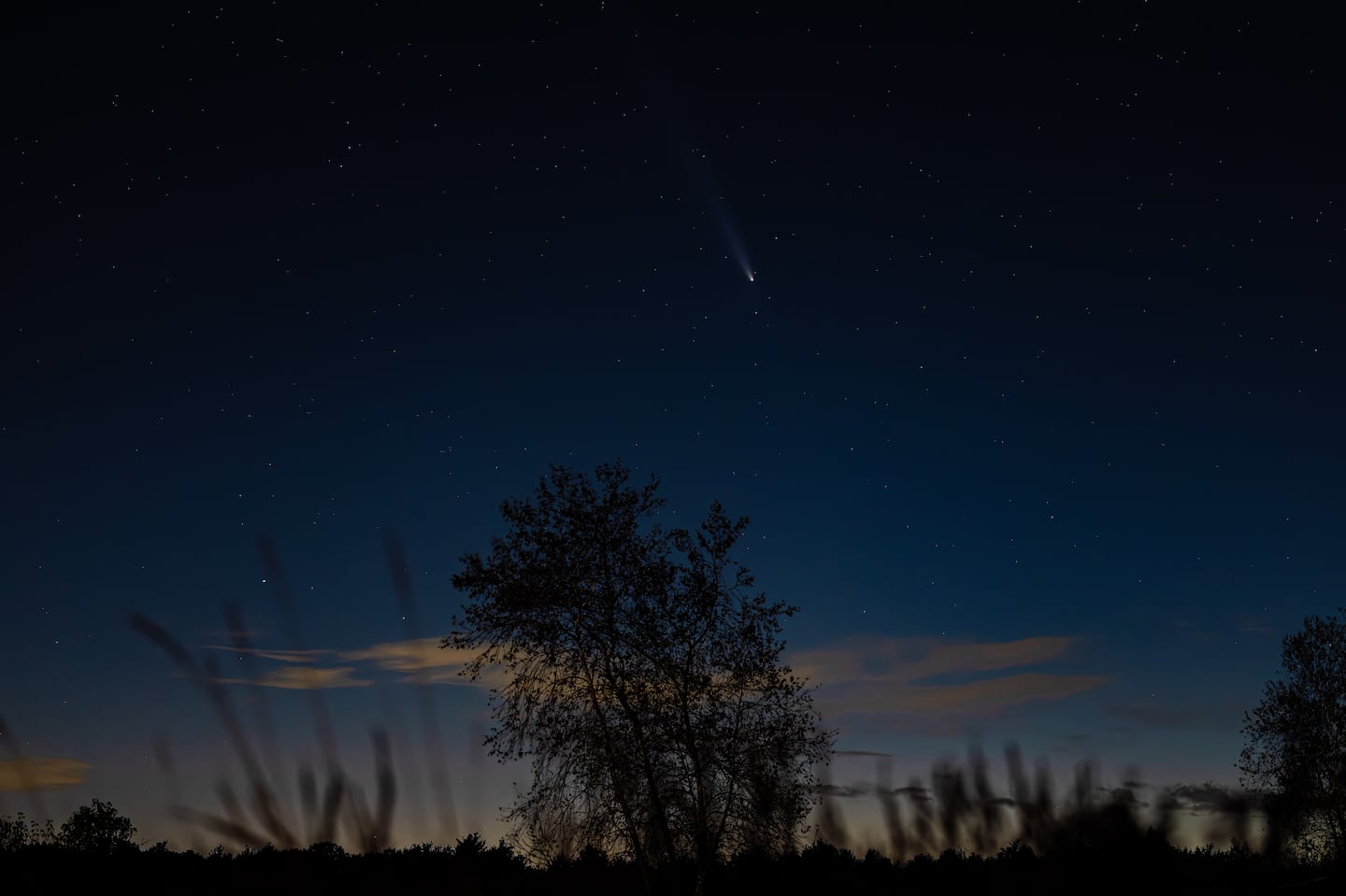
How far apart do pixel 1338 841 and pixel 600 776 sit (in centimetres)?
3107

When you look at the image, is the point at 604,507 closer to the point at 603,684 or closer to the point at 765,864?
the point at 603,684

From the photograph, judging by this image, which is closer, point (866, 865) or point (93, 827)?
point (866, 865)

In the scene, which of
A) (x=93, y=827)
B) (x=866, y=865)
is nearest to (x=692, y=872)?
(x=866, y=865)

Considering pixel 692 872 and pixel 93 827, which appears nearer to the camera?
pixel 692 872

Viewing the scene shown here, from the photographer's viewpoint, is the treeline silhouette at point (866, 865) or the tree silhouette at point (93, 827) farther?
the tree silhouette at point (93, 827)

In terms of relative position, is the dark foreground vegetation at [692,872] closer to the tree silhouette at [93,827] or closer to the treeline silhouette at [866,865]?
the treeline silhouette at [866,865]

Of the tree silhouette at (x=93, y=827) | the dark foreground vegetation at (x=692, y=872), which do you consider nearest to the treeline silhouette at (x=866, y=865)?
the dark foreground vegetation at (x=692, y=872)

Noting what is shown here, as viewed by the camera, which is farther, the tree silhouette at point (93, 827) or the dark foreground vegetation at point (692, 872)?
the tree silhouette at point (93, 827)

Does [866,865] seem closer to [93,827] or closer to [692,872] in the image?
[692,872]

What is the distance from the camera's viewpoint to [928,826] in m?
12.1

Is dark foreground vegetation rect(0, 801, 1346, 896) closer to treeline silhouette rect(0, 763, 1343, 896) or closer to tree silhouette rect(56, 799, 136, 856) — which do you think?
treeline silhouette rect(0, 763, 1343, 896)

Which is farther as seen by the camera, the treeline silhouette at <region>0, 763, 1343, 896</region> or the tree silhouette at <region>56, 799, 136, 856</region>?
the tree silhouette at <region>56, 799, 136, 856</region>

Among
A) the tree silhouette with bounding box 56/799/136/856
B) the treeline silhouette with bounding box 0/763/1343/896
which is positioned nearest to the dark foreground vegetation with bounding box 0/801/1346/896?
the treeline silhouette with bounding box 0/763/1343/896

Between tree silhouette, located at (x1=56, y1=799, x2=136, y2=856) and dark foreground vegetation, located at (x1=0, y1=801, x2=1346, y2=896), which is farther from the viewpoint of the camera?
tree silhouette, located at (x1=56, y1=799, x2=136, y2=856)
